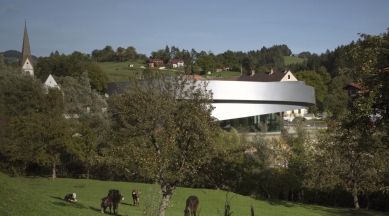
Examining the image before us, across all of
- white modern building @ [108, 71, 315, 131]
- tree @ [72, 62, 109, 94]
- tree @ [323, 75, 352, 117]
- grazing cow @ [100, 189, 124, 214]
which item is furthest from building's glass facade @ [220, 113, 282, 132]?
tree @ [72, 62, 109, 94]

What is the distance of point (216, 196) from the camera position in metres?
23.6

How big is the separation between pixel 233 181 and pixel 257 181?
6.01 ft

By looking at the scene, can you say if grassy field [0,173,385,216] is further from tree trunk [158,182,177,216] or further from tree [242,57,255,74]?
tree [242,57,255,74]

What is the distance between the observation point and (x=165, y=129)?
13.5 metres

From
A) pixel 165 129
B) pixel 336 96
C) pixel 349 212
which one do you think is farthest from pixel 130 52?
pixel 165 129

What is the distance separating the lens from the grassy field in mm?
13456

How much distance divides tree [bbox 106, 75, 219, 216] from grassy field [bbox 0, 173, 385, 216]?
2.19 metres

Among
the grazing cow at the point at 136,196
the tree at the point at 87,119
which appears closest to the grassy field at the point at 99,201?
the grazing cow at the point at 136,196

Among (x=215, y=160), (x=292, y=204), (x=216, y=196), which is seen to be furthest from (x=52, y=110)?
(x=292, y=204)

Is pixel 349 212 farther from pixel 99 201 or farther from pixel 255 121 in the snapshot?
pixel 255 121

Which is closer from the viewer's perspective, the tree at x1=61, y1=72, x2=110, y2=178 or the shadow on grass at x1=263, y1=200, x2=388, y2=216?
the shadow on grass at x1=263, y1=200, x2=388, y2=216

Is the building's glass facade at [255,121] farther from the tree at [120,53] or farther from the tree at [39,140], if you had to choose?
the tree at [120,53]

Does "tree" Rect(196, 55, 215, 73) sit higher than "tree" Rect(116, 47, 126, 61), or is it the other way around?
"tree" Rect(116, 47, 126, 61)

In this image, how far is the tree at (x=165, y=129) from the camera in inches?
521
